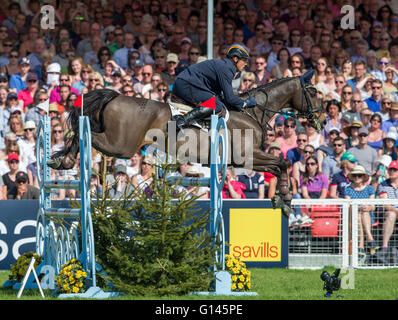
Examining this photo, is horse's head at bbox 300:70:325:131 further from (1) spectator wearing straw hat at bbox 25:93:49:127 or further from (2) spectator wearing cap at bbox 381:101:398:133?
(1) spectator wearing straw hat at bbox 25:93:49:127

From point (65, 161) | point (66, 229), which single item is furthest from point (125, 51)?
point (66, 229)

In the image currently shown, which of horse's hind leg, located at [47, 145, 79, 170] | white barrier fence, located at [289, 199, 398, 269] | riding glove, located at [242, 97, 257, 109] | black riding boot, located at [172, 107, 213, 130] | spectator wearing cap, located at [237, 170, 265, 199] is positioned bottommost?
white barrier fence, located at [289, 199, 398, 269]

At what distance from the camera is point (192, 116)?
1005cm

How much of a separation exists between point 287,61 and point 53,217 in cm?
839

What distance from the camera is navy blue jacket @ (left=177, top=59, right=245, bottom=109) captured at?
9.72m

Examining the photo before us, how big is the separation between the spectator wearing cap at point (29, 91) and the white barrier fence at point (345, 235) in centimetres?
576

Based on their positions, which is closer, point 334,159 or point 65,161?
point 65,161

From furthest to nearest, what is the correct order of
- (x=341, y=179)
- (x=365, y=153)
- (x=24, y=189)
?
(x=365, y=153), (x=341, y=179), (x=24, y=189)

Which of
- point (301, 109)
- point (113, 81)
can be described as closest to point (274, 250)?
point (301, 109)

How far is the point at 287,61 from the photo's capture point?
1584cm

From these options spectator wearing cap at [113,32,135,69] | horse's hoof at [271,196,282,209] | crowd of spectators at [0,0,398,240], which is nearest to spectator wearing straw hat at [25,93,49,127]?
crowd of spectators at [0,0,398,240]

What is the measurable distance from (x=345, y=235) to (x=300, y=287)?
2.64 meters

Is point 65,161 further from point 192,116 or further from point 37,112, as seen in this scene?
point 37,112

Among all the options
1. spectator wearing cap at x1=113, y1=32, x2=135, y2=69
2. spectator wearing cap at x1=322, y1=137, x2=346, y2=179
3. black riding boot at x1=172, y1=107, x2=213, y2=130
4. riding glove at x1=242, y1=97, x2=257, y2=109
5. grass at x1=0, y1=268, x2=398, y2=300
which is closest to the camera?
grass at x1=0, y1=268, x2=398, y2=300
